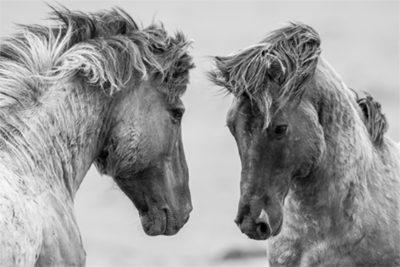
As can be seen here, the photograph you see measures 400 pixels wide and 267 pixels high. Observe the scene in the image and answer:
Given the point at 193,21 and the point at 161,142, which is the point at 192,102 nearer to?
the point at 193,21

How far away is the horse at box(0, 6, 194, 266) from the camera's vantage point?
14.8ft

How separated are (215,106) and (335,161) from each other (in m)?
13.4

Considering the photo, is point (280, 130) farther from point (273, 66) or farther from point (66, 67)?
point (66, 67)

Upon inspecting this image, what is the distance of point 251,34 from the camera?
21.6 m

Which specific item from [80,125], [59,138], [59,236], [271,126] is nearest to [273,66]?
[271,126]

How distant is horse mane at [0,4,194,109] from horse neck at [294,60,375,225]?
0.98m

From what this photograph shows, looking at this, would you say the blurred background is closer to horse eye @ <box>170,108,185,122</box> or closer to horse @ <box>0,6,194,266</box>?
horse eye @ <box>170,108,185,122</box>

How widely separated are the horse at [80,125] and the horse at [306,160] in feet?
1.40

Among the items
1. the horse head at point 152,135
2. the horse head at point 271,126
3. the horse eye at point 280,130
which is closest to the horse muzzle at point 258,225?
the horse head at point 271,126

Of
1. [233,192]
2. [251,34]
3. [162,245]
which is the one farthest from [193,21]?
[162,245]

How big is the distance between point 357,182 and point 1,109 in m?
2.51

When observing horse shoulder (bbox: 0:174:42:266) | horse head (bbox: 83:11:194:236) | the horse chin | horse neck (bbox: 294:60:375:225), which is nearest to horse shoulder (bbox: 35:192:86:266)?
horse shoulder (bbox: 0:174:42:266)

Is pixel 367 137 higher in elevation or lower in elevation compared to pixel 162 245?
higher

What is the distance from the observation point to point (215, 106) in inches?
758
